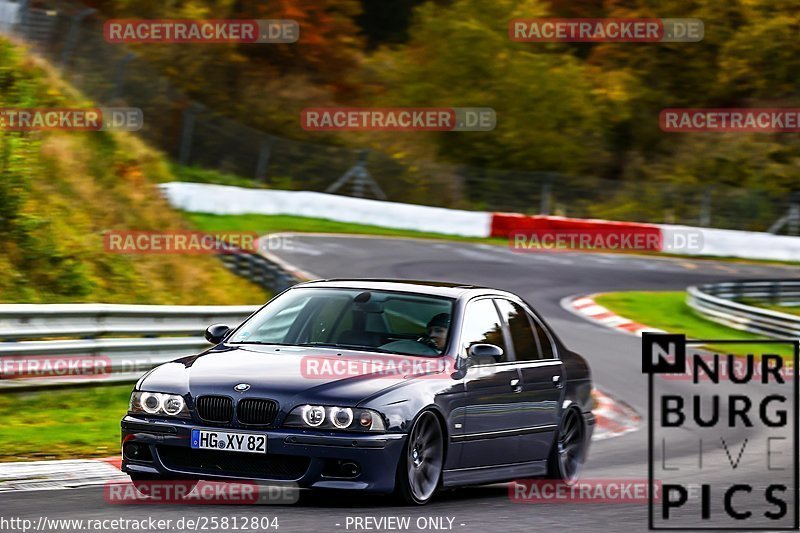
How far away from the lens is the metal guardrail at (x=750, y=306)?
2389 cm

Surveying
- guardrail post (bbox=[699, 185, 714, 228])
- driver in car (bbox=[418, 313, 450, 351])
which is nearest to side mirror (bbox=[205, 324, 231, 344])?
driver in car (bbox=[418, 313, 450, 351])

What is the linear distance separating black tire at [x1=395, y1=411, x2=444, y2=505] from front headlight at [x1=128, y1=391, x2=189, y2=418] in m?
1.20

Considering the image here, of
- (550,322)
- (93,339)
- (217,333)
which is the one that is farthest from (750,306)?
(217,333)

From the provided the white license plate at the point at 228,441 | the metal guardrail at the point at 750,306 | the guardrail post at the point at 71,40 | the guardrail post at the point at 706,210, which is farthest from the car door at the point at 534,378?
the guardrail post at the point at 706,210

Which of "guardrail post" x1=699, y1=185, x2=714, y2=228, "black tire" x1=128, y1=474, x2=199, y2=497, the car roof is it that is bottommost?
"black tire" x1=128, y1=474, x2=199, y2=497

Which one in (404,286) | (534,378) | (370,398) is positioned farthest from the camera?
(534,378)

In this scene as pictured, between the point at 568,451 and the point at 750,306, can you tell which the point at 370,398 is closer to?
the point at 568,451

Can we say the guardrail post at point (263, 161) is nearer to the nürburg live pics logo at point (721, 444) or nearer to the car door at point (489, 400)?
the nürburg live pics logo at point (721, 444)

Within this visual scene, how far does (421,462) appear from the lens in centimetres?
784

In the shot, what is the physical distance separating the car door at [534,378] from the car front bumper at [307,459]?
1884mm

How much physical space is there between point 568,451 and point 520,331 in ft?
3.21

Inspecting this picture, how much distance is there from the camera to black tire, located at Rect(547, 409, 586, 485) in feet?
31.4

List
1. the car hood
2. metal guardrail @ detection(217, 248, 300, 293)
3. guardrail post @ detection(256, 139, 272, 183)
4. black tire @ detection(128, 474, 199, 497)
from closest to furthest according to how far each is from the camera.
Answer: the car hood, black tire @ detection(128, 474, 199, 497), metal guardrail @ detection(217, 248, 300, 293), guardrail post @ detection(256, 139, 272, 183)

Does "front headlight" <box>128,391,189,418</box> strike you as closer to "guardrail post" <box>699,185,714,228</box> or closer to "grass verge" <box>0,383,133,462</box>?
"grass verge" <box>0,383,133,462</box>
